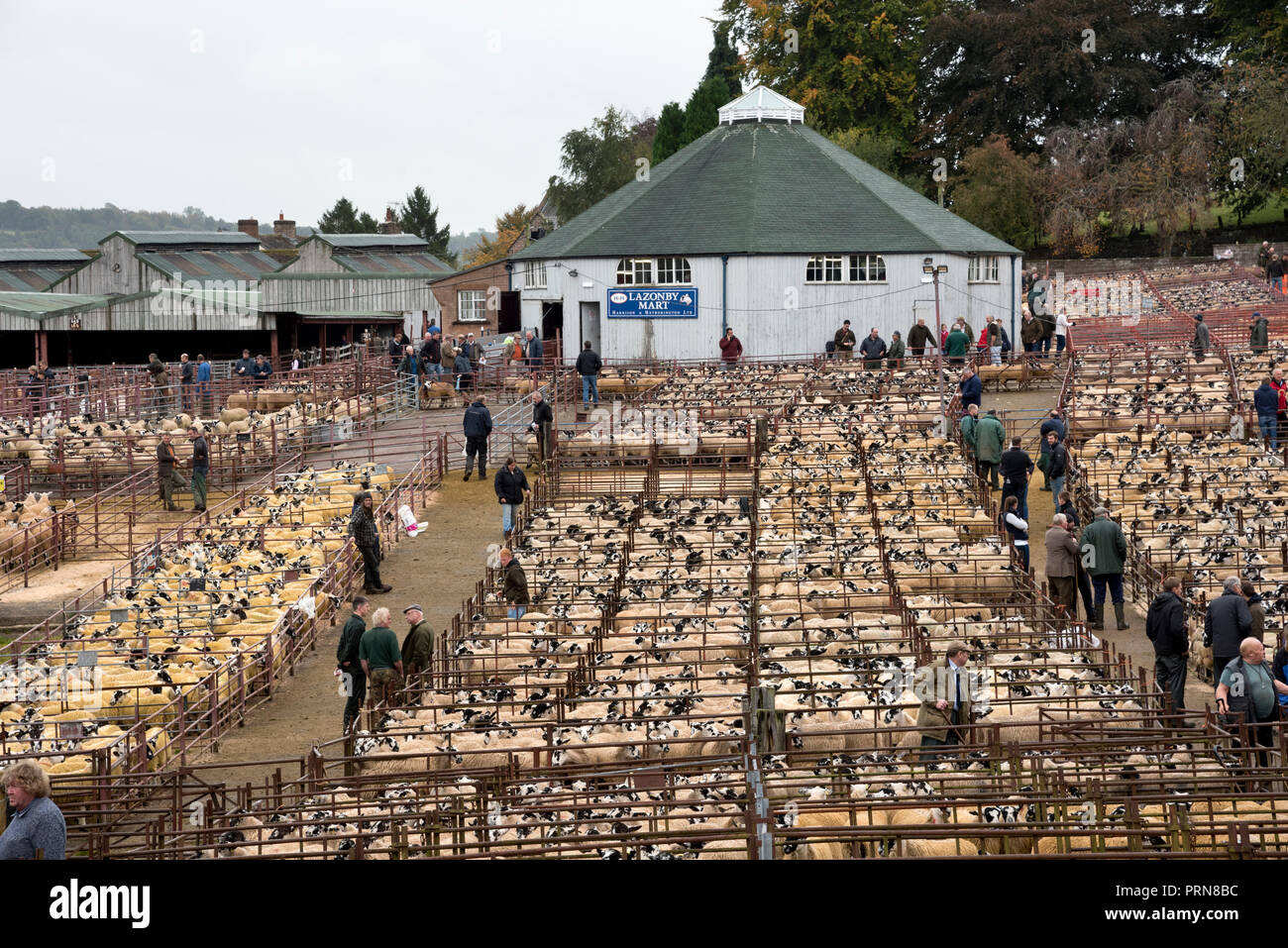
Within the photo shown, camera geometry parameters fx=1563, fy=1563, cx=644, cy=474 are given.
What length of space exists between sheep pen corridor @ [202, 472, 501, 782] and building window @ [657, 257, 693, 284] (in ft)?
53.3

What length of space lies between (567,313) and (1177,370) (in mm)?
20229

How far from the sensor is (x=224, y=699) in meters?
19.6

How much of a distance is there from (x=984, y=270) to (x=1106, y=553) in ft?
102

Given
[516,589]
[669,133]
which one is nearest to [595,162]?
[669,133]

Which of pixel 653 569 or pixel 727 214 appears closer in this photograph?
pixel 653 569

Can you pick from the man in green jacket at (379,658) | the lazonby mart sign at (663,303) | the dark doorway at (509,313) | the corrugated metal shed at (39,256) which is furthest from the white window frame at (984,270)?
the corrugated metal shed at (39,256)

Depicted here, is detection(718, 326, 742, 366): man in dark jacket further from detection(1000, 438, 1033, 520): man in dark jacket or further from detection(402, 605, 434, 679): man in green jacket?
detection(402, 605, 434, 679): man in green jacket

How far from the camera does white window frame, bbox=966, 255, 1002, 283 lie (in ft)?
166

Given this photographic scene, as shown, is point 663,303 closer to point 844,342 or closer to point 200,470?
point 844,342

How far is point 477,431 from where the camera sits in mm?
33438

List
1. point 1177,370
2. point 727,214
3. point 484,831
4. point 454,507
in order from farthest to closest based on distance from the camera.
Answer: point 727,214
point 1177,370
point 454,507
point 484,831
